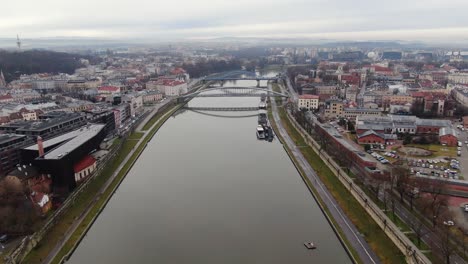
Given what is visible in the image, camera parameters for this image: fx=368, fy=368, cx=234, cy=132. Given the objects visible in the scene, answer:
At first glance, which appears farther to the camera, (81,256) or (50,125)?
(50,125)

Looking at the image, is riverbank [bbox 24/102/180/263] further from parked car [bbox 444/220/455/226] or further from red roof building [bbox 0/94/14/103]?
red roof building [bbox 0/94/14/103]

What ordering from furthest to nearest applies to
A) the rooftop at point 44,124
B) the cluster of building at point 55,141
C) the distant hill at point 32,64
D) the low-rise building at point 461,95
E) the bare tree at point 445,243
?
1. the distant hill at point 32,64
2. the low-rise building at point 461,95
3. the rooftop at point 44,124
4. the cluster of building at point 55,141
5. the bare tree at point 445,243

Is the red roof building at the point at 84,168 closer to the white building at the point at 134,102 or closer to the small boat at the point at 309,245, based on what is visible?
the small boat at the point at 309,245

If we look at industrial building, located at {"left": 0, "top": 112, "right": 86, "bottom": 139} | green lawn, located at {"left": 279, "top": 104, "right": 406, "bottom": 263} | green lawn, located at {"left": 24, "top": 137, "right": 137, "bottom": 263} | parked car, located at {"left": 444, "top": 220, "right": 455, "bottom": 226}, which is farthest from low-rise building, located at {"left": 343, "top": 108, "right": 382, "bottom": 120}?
industrial building, located at {"left": 0, "top": 112, "right": 86, "bottom": 139}

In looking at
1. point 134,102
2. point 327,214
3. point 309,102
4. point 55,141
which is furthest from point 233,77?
point 327,214

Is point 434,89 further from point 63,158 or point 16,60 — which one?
point 16,60

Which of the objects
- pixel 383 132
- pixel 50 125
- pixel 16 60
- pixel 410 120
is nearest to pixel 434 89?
pixel 410 120

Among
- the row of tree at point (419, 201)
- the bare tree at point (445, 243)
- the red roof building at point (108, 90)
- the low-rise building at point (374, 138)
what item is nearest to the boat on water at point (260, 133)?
the low-rise building at point (374, 138)
